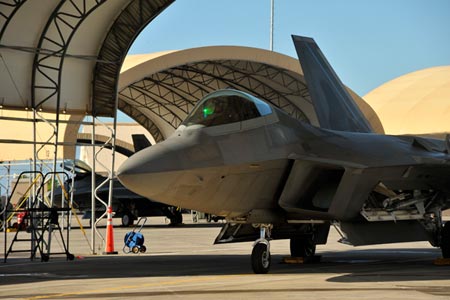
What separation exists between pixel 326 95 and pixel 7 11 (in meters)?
6.94

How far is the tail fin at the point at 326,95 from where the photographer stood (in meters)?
14.5

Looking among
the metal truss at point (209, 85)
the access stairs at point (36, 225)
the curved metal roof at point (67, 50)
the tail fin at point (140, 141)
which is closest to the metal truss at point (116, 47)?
the curved metal roof at point (67, 50)

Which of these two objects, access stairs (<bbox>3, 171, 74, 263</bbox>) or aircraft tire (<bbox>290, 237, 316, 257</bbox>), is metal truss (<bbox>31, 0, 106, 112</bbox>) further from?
aircraft tire (<bbox>290, 237, 316, 257</bbox>)

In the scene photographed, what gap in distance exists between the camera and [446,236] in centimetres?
Result: 1199

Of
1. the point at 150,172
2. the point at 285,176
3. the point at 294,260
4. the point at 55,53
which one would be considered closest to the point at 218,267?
the point at 294,260

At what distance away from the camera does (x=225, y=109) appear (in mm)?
10594

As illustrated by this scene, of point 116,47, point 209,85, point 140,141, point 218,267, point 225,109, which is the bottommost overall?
point 218,267

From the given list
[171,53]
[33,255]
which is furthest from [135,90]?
[33,255]

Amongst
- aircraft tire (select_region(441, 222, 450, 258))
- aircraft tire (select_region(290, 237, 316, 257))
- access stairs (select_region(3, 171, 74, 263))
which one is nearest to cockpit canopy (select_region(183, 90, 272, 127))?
aircraft tire (select_region(290, 237, 316, 257))

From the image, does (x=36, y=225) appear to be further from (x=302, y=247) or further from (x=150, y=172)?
(x=150, y=172)

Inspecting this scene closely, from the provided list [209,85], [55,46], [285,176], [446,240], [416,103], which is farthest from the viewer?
[416,103]

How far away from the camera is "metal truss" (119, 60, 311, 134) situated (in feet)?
127

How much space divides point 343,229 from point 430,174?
1679mm

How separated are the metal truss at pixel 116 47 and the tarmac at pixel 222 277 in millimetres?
3747
